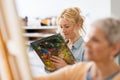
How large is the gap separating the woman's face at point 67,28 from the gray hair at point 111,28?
44cm

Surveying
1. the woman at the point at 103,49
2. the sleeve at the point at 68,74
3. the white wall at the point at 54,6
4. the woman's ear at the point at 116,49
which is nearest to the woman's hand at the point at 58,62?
the sleeve at the point at 68,74

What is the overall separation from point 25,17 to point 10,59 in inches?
55.9

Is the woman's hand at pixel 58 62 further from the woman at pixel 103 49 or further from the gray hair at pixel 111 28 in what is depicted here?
the gray hair at pixel 111 28

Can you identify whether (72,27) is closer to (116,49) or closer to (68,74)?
(68,74)

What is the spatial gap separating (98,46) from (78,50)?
0.35 m

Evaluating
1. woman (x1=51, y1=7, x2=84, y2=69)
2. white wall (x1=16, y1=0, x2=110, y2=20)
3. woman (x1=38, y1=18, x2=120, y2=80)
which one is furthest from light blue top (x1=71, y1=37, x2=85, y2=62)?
white wall (x1=16, y1=0, x2=110, y2=20)

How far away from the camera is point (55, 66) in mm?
902

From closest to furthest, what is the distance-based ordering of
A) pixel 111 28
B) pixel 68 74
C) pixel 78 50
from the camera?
pixel 111 28
pixel 68 74
pixel 78 50

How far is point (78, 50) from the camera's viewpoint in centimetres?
102

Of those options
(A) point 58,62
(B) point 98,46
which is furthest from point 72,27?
(B) point 98,46

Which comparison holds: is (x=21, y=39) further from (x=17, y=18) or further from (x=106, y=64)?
(x=106, y=64)

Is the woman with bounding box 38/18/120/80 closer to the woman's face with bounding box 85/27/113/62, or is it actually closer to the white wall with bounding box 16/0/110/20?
the woman's face with bounding box 85/27/113/62

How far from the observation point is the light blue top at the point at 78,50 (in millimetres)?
932

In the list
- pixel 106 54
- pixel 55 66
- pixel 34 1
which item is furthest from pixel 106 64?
pixel 34 1
